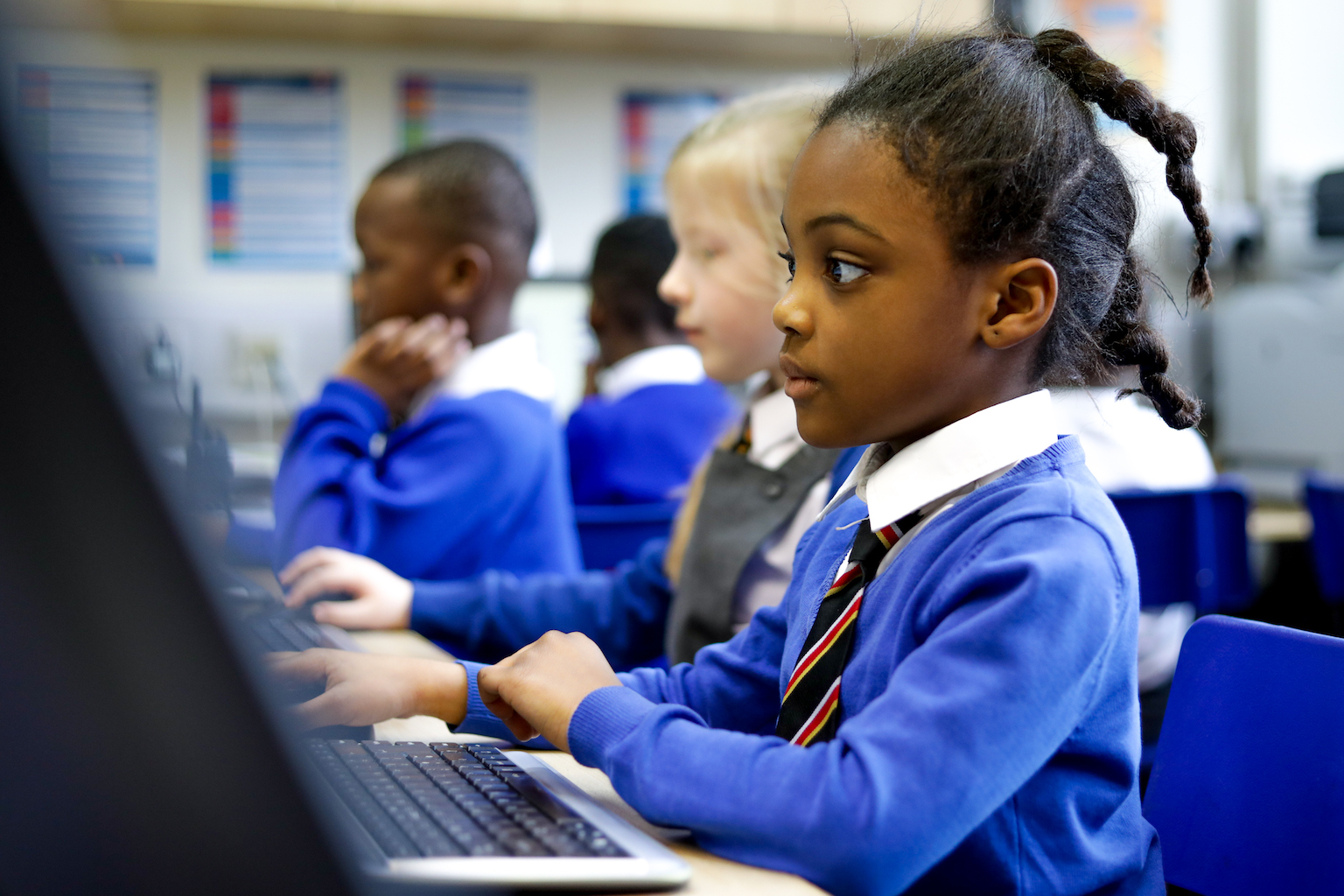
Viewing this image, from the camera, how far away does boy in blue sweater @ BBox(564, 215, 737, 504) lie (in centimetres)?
219

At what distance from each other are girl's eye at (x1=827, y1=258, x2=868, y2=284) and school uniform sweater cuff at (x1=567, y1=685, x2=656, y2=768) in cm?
26

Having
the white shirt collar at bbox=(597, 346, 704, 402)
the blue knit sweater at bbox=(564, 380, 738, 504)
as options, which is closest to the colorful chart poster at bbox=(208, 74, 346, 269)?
the white shirt collar at bbox=(597, 346, 704, 402)

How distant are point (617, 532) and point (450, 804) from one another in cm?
118

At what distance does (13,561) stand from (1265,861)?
0.74 m

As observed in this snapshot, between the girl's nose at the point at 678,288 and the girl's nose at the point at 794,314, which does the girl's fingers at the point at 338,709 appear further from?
the girl's nose at the point at 678,288

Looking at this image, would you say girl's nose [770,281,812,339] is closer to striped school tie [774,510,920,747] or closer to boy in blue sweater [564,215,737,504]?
striped school tie [774,510,920,747]

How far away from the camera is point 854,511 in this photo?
769mm

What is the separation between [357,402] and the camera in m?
1.59

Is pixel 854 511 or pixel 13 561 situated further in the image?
pixel 854 511

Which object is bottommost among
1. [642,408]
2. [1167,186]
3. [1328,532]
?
[1328,532]

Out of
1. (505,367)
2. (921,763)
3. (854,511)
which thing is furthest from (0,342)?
(505,367)

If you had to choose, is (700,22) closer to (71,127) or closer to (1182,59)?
(1182,59)

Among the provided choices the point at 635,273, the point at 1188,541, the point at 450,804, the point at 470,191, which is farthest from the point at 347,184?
the point at 450,804

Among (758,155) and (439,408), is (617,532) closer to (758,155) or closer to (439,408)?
(439,408)
